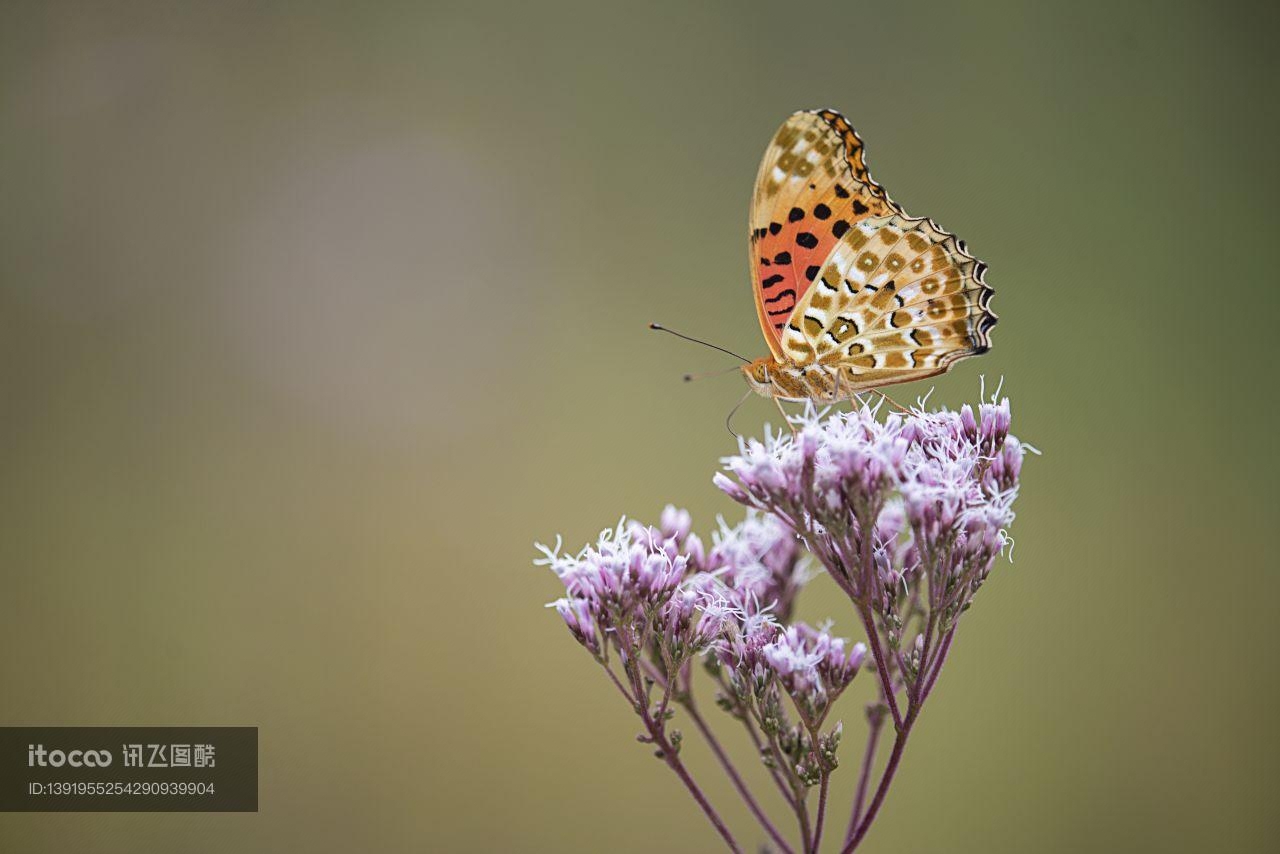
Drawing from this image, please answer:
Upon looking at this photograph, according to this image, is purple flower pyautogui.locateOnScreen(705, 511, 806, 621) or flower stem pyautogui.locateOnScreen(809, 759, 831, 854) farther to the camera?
purple flower pyautogui.locateOnScreen(705, 511, 806, 621)

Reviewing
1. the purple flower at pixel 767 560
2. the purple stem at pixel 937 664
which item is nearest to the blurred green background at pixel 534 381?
the purple flower at pixel 767 560

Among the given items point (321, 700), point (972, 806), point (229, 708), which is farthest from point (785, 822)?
point (229, 708)

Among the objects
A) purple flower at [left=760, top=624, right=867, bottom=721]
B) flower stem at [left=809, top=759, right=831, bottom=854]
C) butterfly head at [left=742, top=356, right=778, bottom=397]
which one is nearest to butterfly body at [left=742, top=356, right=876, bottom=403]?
butterfly head at [left=742, top=356, right=778, bottom=397]

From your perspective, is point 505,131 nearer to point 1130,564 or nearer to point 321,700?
point 321,700

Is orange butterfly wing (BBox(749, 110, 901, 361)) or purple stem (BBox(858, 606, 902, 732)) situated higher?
orange butterfly wing (BBox(749, 110, 901, 361))

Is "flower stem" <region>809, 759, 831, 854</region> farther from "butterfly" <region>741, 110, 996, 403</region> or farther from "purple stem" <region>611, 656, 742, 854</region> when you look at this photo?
"butterfly" <region>741, 110, 996, 403</region>

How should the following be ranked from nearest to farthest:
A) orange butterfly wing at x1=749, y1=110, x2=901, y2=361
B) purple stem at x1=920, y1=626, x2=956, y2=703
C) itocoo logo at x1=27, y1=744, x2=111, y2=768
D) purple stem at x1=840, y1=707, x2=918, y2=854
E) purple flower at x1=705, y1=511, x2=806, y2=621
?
1. purple stem at x1=840, y1=707, x2=918, y2=854
2. purple stem at x1=920, y1=626, x2=956, y2=703
3. purple flower at x1=705, y1=511, x2=806, y2=621
4. orange butterfly wing at x1=749, y1=110, x2=901, y2=361
5. itocoo logo at x1=27, y1=744, x2=111, y2=768
